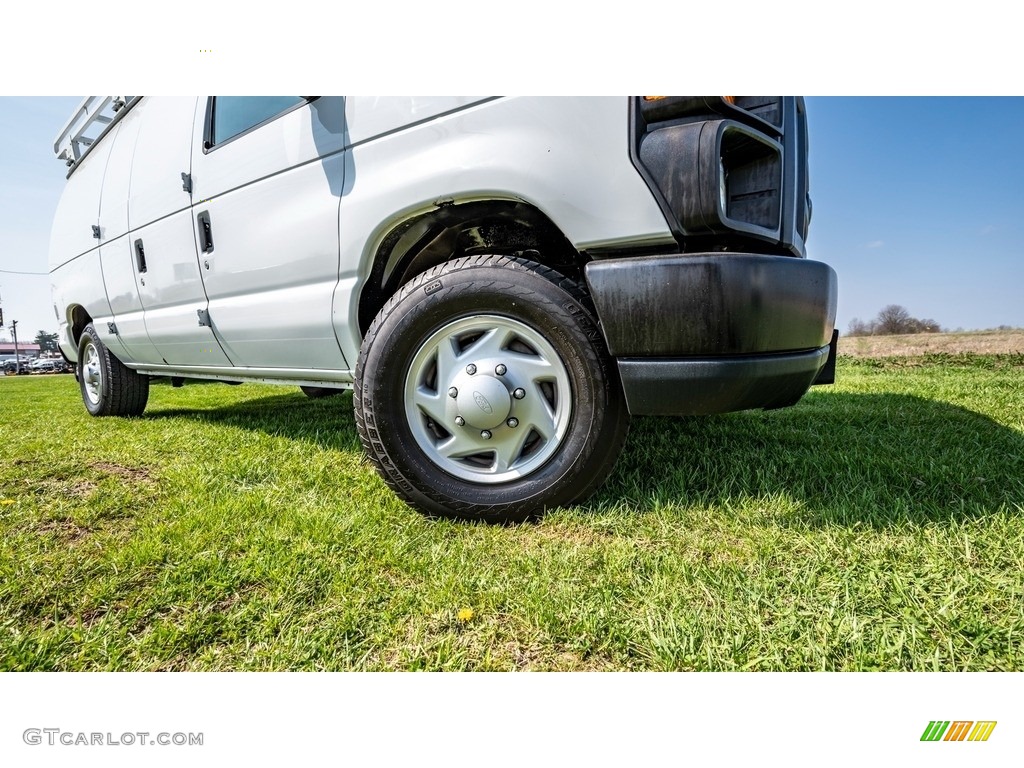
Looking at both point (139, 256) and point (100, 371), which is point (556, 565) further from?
point (100, 371)

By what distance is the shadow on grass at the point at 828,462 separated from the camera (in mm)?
1550

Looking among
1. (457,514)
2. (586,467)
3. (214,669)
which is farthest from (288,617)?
(586,467)

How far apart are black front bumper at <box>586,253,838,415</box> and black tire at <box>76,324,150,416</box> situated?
12.8ft

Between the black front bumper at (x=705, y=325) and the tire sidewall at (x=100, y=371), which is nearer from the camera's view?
the black front bumper at (x=705, y=325)

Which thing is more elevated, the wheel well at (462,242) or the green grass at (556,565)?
the wheel well at (462,242)

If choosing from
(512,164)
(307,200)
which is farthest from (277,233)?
(512,164)

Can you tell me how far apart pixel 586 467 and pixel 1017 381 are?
4400 millimetres

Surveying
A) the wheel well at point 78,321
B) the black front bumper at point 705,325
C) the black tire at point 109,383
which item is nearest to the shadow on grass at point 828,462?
the black front bumper at point 705,325

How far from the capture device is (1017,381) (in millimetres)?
3834

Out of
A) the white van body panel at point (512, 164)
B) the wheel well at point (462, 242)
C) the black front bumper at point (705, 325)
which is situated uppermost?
the white van body panel at point (512, 164)
